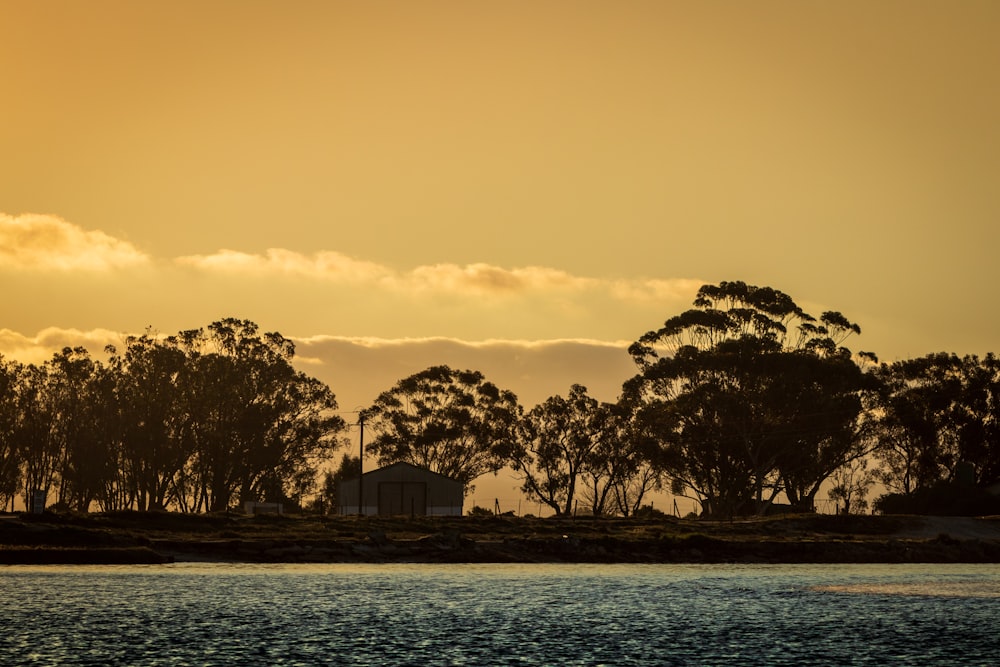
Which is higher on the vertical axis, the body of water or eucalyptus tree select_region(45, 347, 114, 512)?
eucalyptus tree select_region(45, 347, 114, 512)

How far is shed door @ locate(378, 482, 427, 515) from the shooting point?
135 metres

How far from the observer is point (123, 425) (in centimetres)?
14188

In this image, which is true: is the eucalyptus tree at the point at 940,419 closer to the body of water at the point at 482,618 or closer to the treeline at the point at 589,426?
the treeline at the point at 589,426

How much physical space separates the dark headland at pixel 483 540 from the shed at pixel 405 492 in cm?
2452

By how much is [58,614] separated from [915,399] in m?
119

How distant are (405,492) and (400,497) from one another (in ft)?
2.47

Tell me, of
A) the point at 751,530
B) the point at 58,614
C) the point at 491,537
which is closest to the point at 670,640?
the point at 58,614

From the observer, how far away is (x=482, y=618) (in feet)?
143

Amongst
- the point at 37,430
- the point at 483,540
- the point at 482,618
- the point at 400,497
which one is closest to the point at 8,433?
the point at 37,430

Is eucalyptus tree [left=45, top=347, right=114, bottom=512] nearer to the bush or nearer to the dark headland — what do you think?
the dark headland

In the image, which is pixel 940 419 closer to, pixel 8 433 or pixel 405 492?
pixel 405 492

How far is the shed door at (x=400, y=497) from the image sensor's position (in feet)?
444

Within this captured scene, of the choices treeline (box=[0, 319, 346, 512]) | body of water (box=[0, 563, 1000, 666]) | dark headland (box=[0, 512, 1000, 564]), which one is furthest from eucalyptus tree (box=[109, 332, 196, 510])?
body of water (box=[0, 563, 1000, 666])

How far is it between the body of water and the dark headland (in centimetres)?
956
